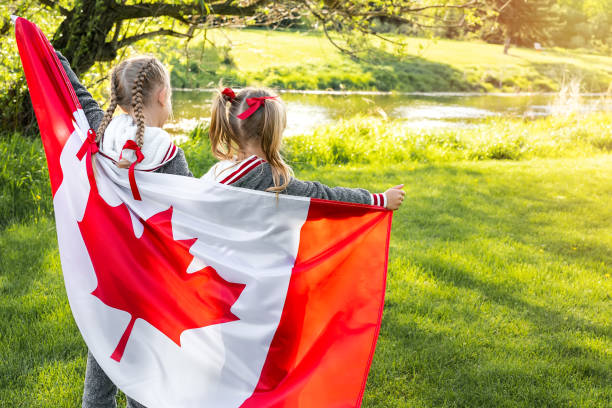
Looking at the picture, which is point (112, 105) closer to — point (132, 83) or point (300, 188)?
point (132, 83)

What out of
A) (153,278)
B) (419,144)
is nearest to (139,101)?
(153,278)

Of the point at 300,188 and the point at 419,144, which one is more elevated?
the point at 300,188

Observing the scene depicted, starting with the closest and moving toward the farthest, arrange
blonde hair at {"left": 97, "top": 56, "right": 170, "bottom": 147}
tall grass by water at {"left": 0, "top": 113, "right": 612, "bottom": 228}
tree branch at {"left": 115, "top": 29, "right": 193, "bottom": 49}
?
blonde hair at {"left": 97, "top": 56, "right": 170, "bottom": 147} < tree branch at {"left": 115, "top": 29, "right": 193, "bottom": 49} < tall grass by water at {"left": 0, "top": 113, "right": 612, "bottom": 228}

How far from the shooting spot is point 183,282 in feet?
7.80

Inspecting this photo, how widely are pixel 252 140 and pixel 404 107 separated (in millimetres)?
18948

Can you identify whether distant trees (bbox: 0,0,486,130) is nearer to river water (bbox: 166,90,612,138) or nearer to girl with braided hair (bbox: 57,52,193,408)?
girl with braided hair (bbox: 57,52,193,408)

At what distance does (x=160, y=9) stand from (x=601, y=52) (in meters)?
53.0

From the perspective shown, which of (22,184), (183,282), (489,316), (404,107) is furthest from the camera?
(404,107)

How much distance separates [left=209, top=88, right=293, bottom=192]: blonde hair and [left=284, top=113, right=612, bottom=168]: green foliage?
19.3ft

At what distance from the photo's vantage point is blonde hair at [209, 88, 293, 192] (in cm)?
243

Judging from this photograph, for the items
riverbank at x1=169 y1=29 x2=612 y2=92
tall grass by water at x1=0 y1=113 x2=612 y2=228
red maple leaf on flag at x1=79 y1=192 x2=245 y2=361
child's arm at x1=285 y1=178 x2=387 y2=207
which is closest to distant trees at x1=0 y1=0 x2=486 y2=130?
tall grass by water at x1=0 y1=113 x2=612 y2=228

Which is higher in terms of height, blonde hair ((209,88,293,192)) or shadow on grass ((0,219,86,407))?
blonde hair ((209,88,293,192))

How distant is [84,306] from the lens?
2412mm

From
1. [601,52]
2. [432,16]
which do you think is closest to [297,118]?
[432,16]
